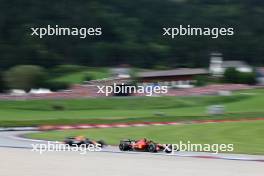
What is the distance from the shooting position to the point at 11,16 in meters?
70.6

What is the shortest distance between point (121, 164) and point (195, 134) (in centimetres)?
764

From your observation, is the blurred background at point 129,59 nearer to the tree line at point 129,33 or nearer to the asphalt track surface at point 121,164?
the tree line at point 129,33

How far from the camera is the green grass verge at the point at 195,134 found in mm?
16328

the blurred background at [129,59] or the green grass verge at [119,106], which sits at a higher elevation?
the blurred background at [129,59]

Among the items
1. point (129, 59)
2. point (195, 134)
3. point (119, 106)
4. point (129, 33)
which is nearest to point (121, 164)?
point (195, 134)

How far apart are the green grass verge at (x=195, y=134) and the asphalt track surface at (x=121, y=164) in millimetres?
2799

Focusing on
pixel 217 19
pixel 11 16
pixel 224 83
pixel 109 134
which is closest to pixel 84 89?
pixel 224 83

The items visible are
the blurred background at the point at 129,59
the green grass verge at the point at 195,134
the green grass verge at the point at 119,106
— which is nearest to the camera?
the green grass verge at the point at 195,134

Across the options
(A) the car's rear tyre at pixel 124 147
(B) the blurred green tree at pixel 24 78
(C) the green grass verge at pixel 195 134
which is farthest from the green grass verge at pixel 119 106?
(A) the car's rear tyre at pixel 124 147

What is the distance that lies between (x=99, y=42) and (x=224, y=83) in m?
22.5

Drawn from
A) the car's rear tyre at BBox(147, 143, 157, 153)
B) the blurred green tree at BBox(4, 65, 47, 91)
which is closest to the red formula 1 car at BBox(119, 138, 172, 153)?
the car's rear tyre at BBox(147, 143, 157, 153)

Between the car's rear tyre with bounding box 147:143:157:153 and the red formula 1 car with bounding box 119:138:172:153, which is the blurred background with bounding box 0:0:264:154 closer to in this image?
the red formula 1 car with bounding box 119:138:172:153

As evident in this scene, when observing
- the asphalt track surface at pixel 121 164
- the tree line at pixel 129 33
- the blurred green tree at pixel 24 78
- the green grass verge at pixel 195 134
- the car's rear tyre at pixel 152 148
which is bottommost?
the asphalt track surface at pixel 121 164

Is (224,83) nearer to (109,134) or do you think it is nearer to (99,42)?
(99,42)
